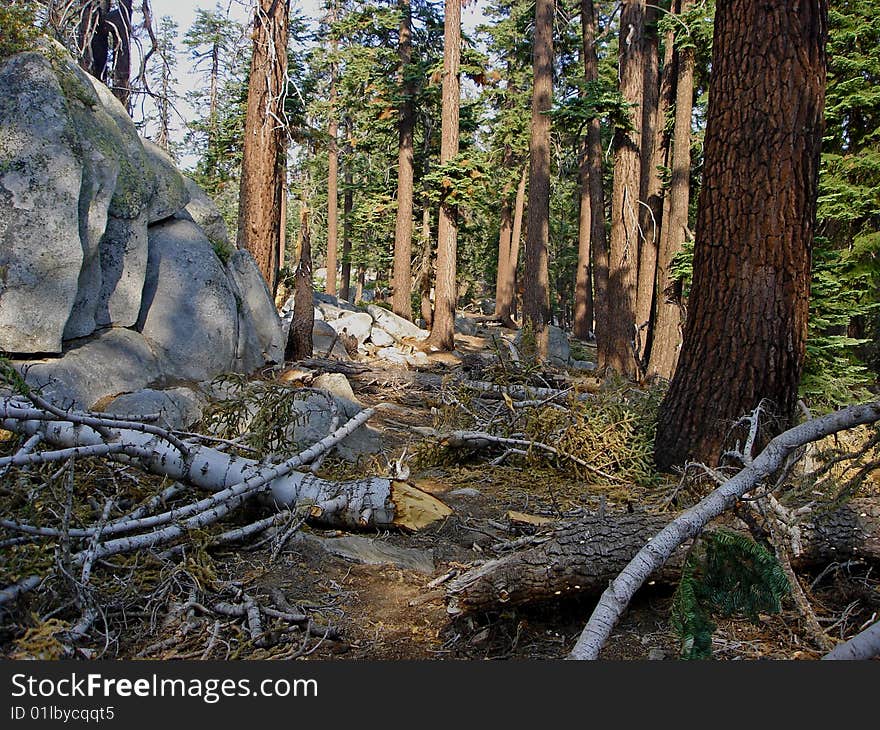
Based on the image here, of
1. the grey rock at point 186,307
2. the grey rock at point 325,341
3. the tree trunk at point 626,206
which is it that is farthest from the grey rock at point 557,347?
the grey rock at point 186,307

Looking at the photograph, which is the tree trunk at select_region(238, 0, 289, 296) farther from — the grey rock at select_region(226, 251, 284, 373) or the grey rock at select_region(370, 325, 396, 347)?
the grey rock at select_region(370, 325, 396, 347)

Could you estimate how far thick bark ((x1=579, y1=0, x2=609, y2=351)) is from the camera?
652 inches

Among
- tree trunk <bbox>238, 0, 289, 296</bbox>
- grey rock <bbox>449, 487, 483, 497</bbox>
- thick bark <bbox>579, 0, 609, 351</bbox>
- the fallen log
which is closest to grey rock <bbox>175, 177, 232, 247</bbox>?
tree trunk <bbox>238, 0, 289, 296</bbox>

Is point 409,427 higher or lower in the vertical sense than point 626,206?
lower

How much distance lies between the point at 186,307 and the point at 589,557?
6545 millimetres

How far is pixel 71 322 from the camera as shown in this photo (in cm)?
674

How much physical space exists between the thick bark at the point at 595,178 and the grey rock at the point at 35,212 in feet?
38.6

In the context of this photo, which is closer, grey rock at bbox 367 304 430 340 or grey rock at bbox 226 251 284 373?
grey rock at bbox 226 251 284 373

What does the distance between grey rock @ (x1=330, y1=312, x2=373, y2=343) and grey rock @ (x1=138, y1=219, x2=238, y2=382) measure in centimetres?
973

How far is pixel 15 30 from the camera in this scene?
6.81 metres

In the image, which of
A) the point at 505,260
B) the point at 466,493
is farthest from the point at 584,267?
the point at 466,493

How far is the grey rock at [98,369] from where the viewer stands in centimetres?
608

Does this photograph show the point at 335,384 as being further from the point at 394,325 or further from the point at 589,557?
the point at 394,325

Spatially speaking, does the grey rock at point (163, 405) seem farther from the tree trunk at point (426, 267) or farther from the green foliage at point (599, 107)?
the tree trunk at point (426, 267)
